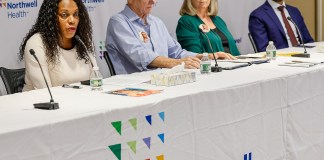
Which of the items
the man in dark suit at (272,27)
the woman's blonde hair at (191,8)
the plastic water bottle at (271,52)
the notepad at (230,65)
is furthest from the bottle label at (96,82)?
the man in dark suit at (272,27)

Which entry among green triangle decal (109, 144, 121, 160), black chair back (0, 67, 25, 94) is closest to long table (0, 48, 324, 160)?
green triangle decal (109, 144, 121, 160)

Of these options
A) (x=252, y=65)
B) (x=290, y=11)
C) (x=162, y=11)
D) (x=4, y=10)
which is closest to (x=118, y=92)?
(x=252, y=65)

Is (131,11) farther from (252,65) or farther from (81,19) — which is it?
(252,65)

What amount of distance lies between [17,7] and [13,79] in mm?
1092

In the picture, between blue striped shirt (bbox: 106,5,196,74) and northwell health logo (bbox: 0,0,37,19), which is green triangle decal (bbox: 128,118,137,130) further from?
northwell health logo (bbox: 0,0,37,19)

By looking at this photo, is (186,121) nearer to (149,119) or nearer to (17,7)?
(149,119)

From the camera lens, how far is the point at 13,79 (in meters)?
3.48

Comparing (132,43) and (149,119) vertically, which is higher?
(132,43)

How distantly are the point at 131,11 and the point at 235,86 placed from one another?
1.53 m

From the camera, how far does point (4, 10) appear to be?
4.32 meters

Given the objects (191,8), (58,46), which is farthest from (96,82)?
(191,8)

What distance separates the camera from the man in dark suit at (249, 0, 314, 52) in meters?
5.39

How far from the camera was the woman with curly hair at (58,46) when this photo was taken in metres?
3.35

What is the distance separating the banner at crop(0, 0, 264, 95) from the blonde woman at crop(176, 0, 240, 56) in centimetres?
51
